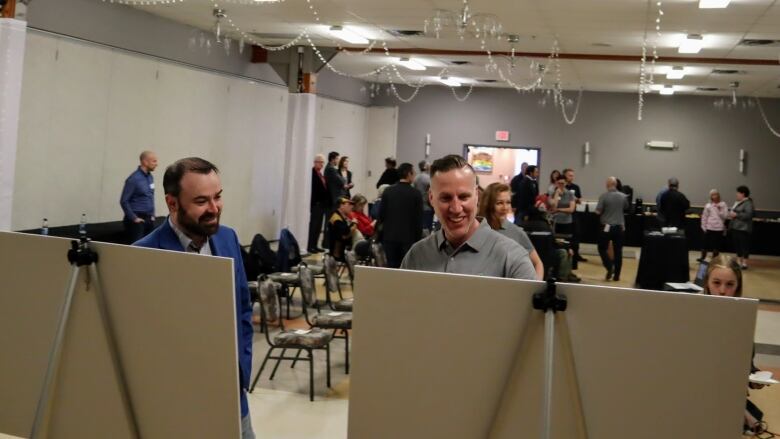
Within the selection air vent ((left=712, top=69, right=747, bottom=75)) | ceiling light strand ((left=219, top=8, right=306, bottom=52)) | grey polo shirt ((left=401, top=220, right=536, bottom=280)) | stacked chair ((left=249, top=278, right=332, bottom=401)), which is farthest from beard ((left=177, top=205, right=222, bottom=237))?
air vent ((left=712, top=69, right=747, bottom=75))

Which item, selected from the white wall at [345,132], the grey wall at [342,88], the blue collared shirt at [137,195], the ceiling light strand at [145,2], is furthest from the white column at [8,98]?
the white wall at [345,132]

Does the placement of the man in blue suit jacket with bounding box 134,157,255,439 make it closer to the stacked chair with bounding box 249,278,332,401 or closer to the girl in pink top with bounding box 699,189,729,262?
the stacked chair with bounding box 249,278,332,401

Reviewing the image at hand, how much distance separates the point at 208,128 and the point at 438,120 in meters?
9.94

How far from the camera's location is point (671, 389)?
192 cm

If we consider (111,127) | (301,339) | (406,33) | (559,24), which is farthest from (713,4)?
Result: (111,127)

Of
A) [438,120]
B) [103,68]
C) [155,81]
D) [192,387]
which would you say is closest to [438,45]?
[155,81]

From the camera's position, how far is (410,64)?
17562mm

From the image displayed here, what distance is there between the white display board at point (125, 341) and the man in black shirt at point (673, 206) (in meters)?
15.2

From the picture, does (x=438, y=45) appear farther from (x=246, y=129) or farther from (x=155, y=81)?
(x=155, y=81)

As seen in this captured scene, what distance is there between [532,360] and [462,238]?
898 mm

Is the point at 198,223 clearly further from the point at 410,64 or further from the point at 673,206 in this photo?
the point at 410,64

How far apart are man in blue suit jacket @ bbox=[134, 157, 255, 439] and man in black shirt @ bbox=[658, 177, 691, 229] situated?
14.8 meters

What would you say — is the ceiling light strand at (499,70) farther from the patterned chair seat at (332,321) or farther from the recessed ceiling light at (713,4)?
the patterned chair seat at (332,321)

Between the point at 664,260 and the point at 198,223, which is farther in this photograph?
the point at 664,260
